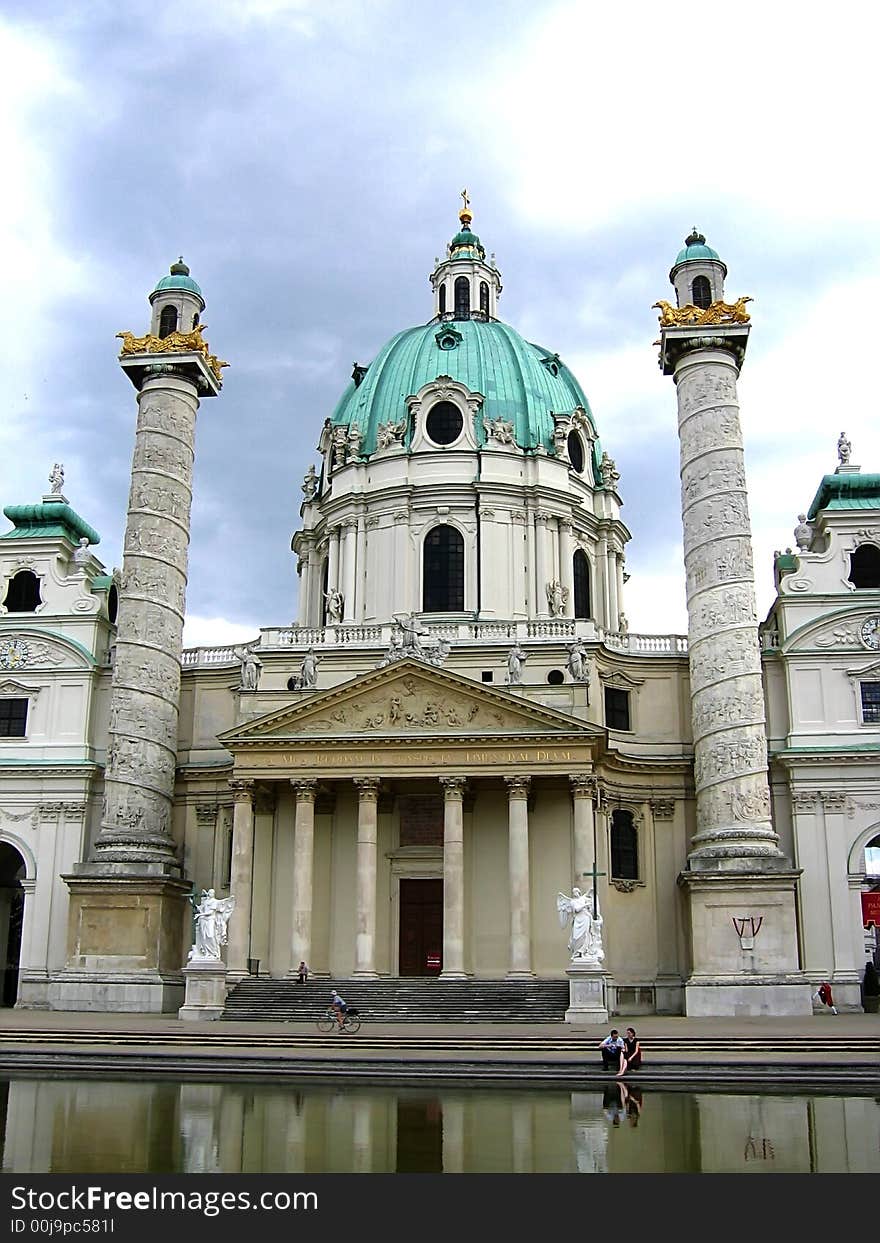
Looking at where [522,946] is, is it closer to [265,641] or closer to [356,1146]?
[265,641]

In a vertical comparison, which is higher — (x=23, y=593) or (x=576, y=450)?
(x=576, y=450)

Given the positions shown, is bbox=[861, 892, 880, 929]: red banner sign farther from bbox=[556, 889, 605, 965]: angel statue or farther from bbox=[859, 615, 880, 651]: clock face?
bbox=[556, 889, 605, 965]: angel statue

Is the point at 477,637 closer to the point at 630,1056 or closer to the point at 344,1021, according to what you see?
the point at 344,1021

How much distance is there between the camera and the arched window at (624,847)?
41.6m

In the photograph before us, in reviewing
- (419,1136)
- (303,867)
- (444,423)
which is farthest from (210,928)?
(444,423)

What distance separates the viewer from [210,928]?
3456 cm

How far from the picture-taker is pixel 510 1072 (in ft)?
70.1

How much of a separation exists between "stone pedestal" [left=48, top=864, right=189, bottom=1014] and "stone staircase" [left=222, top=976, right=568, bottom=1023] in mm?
3232

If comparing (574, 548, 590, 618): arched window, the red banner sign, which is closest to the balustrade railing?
(574, 548, 590, 618): arched window

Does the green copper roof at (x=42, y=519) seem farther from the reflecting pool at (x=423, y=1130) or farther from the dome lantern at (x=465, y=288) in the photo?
the reflecting pool at (x=423, y=1130)

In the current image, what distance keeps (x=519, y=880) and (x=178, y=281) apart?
23617 mm

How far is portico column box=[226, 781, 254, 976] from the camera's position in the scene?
37750 millimetres

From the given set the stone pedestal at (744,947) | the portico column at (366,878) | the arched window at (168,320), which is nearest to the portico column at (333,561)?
the arched window at (168,320)
